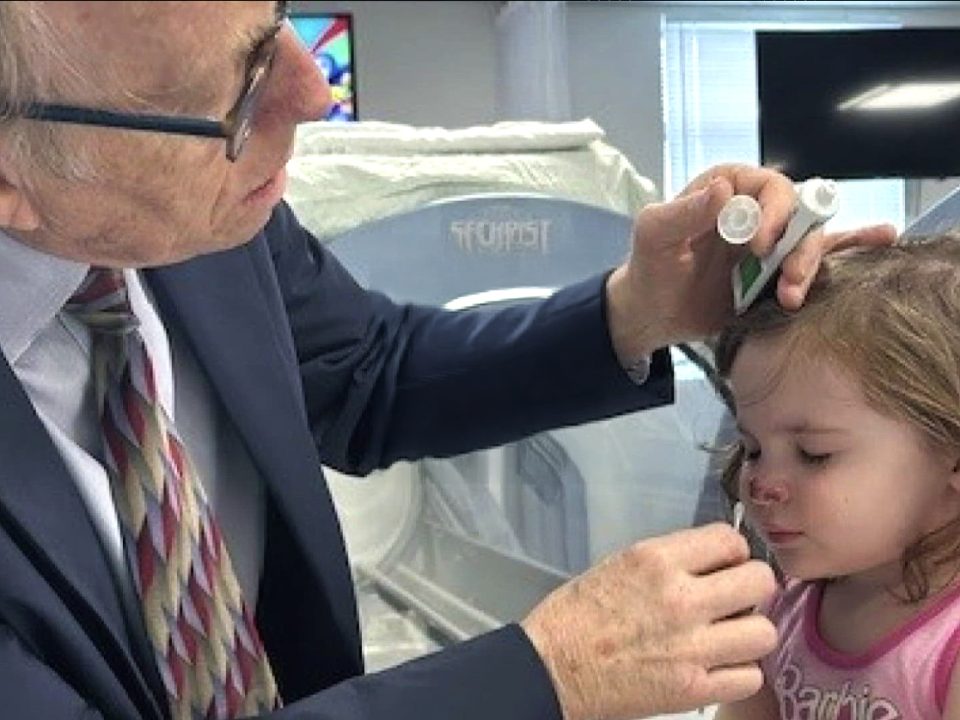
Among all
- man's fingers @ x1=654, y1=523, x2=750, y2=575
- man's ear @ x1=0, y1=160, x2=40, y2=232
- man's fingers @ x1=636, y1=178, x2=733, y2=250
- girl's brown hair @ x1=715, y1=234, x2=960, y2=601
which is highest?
man's ear @ x1=0, y1=160, x2=40, y2=232

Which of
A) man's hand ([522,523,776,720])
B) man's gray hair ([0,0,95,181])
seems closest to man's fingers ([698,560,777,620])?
man's hand ([522,523,776,720])

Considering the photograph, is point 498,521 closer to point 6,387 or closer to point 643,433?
point 643,433

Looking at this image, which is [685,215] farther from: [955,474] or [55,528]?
[55,528]

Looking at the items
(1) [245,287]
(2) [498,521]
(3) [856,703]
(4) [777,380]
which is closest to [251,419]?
(1) [245,287]

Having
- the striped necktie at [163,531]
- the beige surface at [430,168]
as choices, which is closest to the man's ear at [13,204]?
the striped necktie at [163,531]

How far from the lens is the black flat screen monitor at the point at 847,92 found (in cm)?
384

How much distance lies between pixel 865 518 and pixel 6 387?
0.61 metres

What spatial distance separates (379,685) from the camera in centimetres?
86

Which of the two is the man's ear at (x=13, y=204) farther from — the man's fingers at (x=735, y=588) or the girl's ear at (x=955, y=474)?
the girl's ear at (x=955, y=474)

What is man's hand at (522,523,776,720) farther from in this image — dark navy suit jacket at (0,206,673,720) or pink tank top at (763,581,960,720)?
pink tank top at (763,581,960,720)

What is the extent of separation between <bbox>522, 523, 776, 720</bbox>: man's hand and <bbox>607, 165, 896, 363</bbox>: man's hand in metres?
0.25

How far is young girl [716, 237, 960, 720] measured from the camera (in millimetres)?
1002

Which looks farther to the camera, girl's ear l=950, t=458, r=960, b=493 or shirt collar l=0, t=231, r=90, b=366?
girl's ear l=950, t=458, r=960, b=493

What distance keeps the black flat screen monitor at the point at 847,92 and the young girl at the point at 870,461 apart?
9.44 feet
